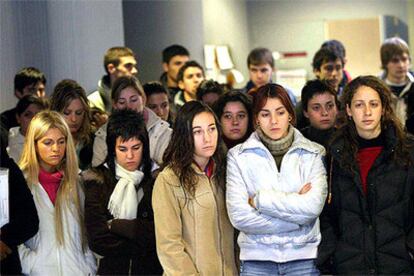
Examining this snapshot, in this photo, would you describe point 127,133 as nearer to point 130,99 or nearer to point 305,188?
point 130,99

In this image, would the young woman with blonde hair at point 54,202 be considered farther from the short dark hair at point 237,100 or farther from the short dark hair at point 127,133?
the short dark hair at point 237,100

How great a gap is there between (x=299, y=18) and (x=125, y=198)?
461 cm

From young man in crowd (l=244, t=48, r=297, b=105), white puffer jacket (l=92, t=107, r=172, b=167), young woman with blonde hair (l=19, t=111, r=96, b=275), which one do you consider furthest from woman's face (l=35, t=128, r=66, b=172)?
young man in crowd (l=244, t=48, r=297, b=105)

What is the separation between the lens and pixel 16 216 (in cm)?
431

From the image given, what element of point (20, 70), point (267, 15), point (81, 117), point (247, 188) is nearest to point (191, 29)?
point (267, 15)

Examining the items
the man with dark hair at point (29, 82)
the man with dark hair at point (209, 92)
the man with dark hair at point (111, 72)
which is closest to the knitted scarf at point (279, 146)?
the man with dark hair at point (209, 92)

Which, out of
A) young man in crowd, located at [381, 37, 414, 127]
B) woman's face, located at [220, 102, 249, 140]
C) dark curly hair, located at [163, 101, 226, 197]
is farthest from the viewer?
young man in crowd, located at [381, 37, 414, 127]

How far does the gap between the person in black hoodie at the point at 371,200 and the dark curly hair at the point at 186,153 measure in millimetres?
545

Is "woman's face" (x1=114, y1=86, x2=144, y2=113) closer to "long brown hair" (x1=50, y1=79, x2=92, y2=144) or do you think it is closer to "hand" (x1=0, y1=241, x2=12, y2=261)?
"long brown hair" (x1=50, y1=79, x2=92, y2=144)

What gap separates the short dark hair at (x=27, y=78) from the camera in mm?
6270

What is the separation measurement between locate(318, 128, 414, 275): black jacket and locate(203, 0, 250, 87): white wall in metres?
4.08

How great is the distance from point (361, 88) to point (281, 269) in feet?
3.20

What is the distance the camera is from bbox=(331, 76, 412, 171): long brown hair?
411cm

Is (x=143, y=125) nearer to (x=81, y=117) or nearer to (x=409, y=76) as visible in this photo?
(x=81, y=117)
